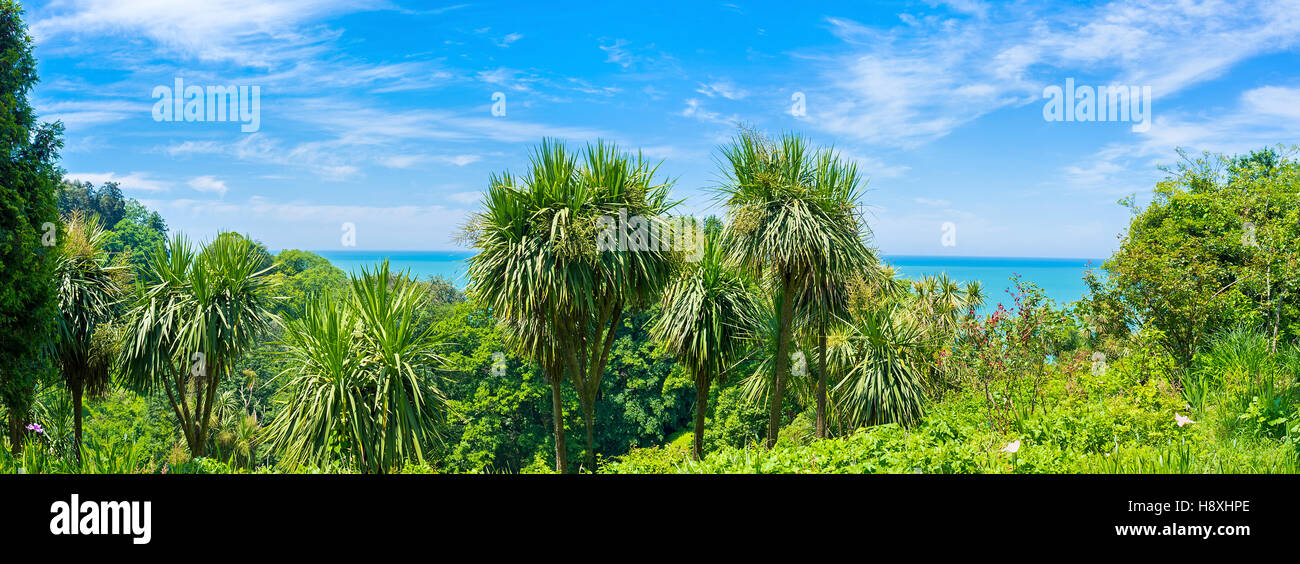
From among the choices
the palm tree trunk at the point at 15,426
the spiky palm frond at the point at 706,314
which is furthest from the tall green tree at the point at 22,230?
the spiky palm frond at the point at 706,314

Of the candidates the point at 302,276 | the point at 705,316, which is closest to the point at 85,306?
the point at 705,316

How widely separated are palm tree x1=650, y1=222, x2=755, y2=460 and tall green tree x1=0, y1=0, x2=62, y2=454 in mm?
8055

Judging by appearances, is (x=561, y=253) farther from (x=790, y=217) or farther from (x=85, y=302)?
(x=85, y=302)

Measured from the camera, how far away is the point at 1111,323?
903 cm

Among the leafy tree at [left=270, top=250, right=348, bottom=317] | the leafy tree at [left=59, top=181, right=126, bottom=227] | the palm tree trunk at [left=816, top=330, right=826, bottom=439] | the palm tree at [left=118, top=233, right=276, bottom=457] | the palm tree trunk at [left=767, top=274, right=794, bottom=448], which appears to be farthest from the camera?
the leafy tree at [left=59, top=181, right=126, bottom=227]

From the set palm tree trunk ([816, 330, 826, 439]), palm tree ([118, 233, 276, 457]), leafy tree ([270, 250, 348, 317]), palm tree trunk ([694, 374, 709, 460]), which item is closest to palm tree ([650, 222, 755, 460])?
palm tree trunk ([694, 374, 709, 460])

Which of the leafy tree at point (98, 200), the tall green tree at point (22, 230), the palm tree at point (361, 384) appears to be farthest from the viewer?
the leafy tree at point (98, 200)

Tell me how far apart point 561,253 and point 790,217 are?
292cm

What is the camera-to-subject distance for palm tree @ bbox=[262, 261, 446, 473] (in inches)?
222

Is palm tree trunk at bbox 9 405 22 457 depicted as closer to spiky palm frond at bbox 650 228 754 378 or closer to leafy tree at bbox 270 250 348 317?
leafy tree at bbox 270 250 348 317

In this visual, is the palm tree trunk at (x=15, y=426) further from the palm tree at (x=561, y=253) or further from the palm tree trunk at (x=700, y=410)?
the palm tree trunk at (x=700, y=410)

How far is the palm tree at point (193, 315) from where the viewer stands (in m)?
→ 8.46

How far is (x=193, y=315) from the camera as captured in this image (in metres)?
8.44

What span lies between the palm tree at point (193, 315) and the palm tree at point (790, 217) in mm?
6685
